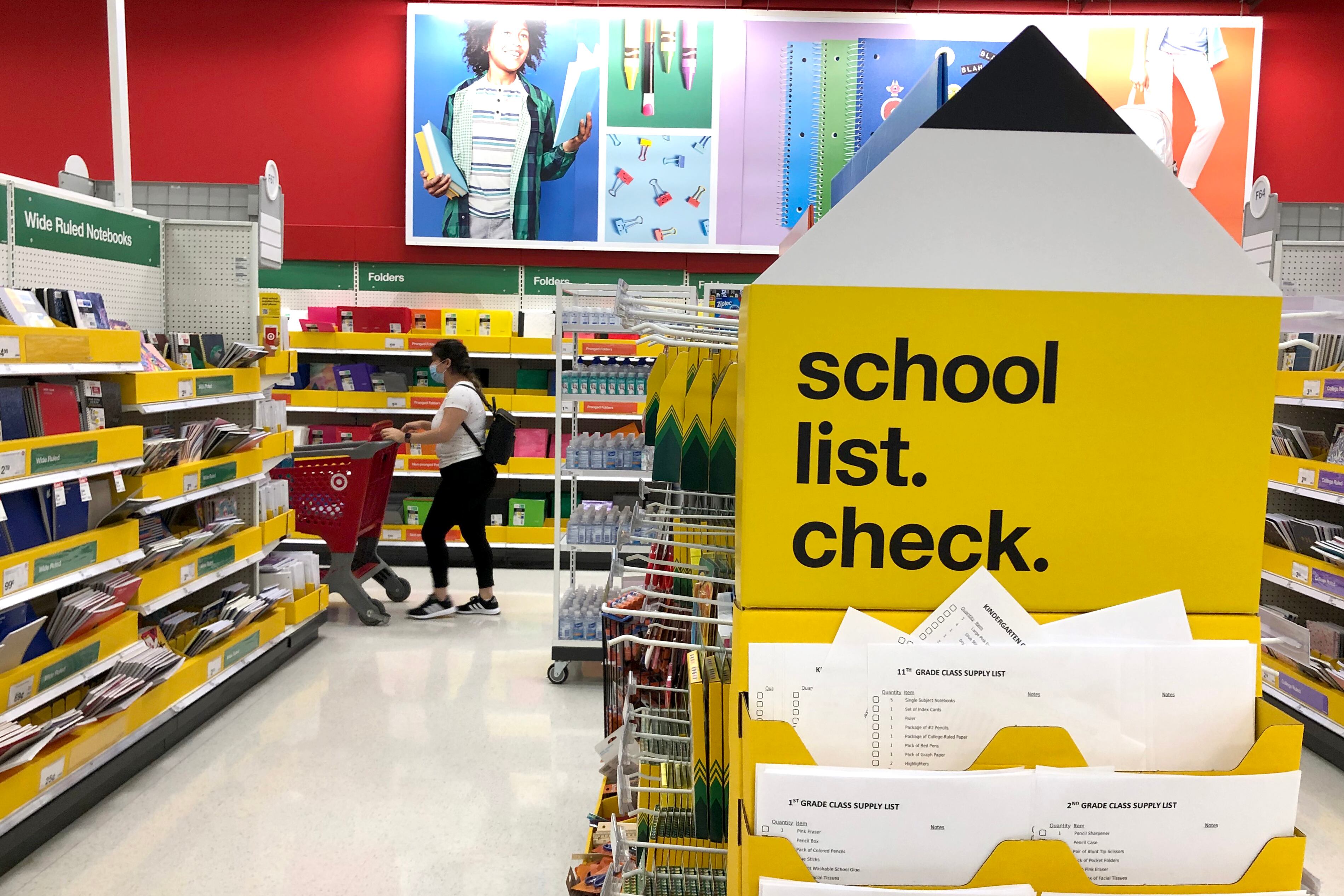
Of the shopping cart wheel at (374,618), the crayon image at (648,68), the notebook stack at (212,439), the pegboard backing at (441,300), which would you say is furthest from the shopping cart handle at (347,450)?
the crayon image at (648,68)

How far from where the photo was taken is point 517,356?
23.7ft

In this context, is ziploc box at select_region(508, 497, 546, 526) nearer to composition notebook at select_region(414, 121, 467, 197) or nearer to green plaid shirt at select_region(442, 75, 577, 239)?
green plaid shirt at select_region(442, 75, 577, 239)

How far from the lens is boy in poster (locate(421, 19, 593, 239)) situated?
293 inches

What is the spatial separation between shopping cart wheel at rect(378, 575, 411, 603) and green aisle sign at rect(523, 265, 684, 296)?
276 centimetres

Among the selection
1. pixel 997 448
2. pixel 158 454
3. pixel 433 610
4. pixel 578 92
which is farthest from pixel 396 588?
pixel 997 448

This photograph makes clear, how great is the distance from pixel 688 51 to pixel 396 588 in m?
4.65

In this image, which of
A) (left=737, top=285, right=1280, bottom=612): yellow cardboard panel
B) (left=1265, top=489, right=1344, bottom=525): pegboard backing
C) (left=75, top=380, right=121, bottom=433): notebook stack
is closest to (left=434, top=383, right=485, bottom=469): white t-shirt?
(left=75, top=380, right=121, bottom=433): notebook stack

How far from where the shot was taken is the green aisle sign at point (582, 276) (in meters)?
7.73

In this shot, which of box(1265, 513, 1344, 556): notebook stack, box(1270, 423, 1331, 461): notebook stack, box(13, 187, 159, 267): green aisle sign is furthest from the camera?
box(1270, 423, 1331, 461): notebook stack

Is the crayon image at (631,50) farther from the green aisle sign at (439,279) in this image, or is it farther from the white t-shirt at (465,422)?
the white t-shirt at (465,422)

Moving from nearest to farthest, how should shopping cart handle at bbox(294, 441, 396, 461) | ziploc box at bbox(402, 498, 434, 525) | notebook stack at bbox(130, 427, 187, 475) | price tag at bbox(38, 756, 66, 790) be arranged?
price tag at bbox(38, 756, 66, 790), notebook stack at bbox(130, 427, 187, 475), shopping cart handle at bbox(294, 441, 396, 461), ziploc box at bbox(402, 498, 434, 525)

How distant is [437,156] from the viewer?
7.52 m

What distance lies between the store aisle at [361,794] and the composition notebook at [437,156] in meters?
4.08

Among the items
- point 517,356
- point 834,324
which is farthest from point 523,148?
point 834,324
